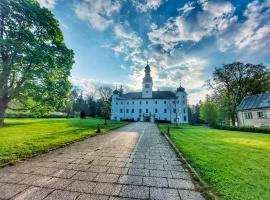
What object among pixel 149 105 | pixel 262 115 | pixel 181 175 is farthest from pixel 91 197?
pixel 149 105

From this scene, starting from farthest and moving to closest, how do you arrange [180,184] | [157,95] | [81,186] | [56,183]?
[157,95] → [180,184] → [56,183] → [81,186]

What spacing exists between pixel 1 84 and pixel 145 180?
15528mm

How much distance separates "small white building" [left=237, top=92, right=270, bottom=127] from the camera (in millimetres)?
27203

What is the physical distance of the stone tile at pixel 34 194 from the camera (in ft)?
10.3

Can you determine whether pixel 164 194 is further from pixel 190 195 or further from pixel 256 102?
pixel 256 102

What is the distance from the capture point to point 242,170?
4910mm

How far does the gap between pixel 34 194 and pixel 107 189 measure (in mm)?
1464

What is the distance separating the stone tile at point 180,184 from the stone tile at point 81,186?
191 centimetres

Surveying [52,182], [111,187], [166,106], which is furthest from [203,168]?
[166,106]

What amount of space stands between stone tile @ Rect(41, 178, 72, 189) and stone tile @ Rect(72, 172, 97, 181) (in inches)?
11.9

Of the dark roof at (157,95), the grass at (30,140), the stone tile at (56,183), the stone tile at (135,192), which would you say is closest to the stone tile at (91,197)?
the stone tile at (135,192)

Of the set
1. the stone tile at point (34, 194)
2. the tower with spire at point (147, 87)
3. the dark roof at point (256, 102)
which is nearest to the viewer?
the stone tile at point (34, 194)

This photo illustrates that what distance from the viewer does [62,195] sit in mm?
3258

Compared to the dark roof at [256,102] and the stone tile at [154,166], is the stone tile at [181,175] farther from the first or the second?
the dark roof at [256,102]
